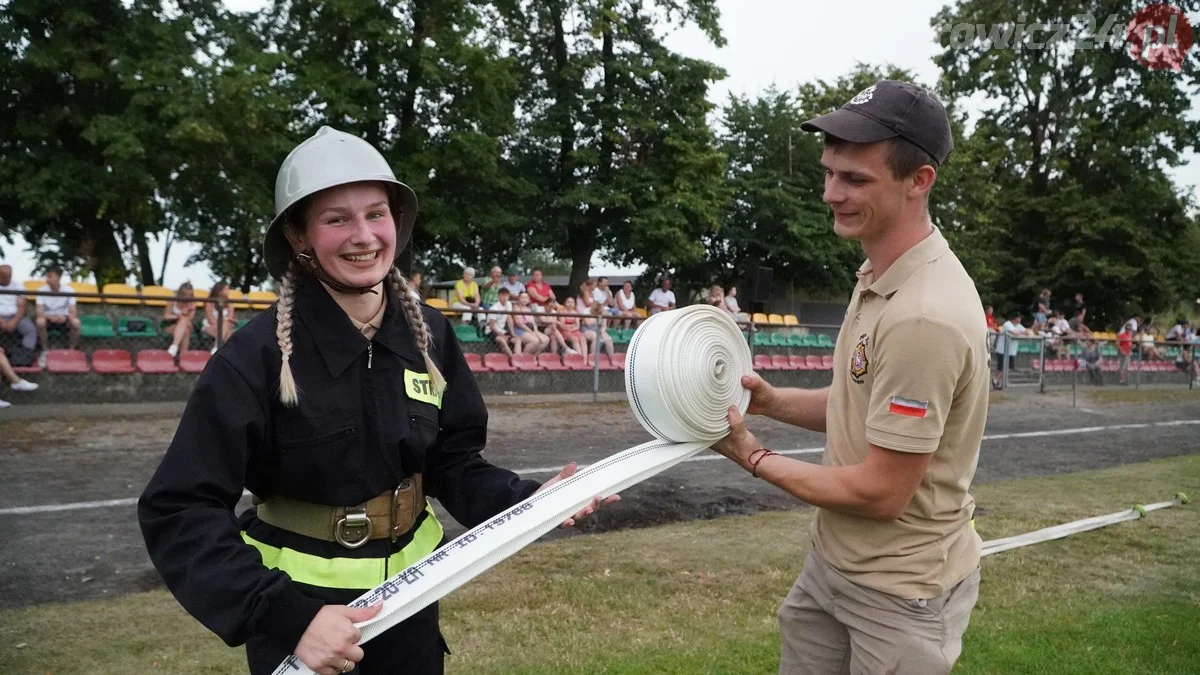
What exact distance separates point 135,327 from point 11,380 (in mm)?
1675

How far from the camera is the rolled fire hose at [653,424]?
2.33m

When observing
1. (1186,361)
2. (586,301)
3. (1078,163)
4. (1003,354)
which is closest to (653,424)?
(586,301)

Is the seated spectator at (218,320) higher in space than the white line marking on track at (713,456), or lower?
higher

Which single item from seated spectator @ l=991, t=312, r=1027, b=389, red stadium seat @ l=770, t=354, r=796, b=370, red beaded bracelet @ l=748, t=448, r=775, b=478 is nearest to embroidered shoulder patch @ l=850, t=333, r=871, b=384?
red beaded bracelet @ l=748, t=448, r=775, b=478

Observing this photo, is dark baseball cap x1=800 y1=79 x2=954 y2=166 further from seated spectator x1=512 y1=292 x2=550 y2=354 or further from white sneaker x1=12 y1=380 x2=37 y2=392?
seated spectator x1=512 y1=292 x2=550 y2=354

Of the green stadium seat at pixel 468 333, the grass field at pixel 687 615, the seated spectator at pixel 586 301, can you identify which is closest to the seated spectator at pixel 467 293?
the green stadium seat at pixel 468 333

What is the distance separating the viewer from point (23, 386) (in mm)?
11164

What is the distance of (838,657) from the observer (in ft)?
9.06

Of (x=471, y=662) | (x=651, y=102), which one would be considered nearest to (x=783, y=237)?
(x=651, y=102)

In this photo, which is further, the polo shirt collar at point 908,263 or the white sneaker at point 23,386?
the white sneaker at point 23,386

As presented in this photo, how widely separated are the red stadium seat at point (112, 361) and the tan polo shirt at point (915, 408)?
37.7 ft

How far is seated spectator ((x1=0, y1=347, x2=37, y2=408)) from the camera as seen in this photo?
10977mm

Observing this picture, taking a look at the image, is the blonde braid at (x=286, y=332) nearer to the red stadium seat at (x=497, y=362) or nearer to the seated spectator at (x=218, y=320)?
the seated spectator at (x=218, y=320)

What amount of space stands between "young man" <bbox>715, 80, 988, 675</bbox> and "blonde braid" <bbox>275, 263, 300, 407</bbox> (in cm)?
128
